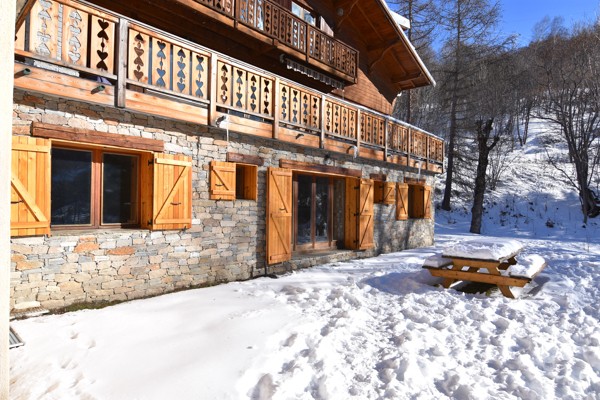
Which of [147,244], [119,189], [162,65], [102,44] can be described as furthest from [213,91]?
[147,244]

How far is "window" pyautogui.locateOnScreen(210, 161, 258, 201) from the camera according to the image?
616cm

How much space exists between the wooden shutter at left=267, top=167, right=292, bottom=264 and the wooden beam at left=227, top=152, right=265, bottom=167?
24 centimetres

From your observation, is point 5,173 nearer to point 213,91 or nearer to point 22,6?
point 22,6

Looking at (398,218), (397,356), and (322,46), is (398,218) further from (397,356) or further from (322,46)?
(397,356)

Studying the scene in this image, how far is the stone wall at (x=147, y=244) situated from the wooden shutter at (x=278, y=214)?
0.15 m

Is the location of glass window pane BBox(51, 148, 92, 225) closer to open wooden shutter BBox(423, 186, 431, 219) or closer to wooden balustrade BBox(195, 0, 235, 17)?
wooden balustrade BBox(195, 0, 235, 17)

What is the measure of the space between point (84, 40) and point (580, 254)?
1235 centimetres

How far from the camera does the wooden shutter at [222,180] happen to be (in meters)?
6.14

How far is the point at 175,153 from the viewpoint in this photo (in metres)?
5.69

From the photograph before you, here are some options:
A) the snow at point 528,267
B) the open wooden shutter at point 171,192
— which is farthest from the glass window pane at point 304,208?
the snow at point 528,267

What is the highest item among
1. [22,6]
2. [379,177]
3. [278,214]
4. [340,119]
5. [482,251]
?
[340,119]

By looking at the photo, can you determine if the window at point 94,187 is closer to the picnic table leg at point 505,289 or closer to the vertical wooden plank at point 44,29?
the vertical wooden plank at point 44,29

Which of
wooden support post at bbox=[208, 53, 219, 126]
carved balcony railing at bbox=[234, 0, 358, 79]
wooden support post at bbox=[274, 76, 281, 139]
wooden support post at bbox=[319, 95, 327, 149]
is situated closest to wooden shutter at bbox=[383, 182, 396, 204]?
wooden support post at bbox=[319, 95, 327, 149]

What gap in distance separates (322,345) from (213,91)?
14.8 ft
